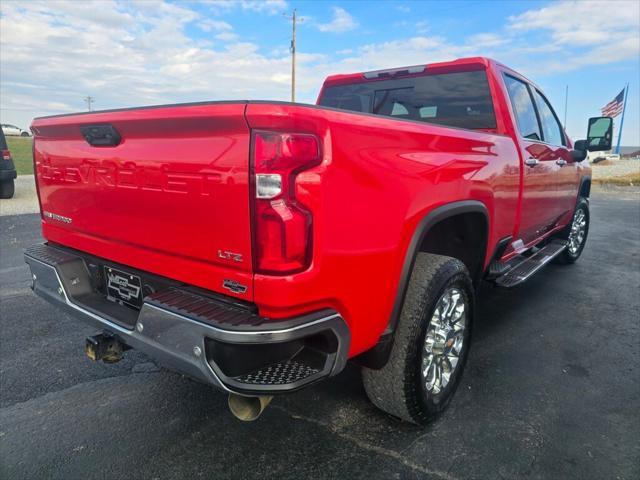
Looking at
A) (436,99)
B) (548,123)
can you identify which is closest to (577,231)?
(548,123)

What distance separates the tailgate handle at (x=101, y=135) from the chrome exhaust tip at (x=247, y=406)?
1.23 m

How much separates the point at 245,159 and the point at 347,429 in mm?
1561

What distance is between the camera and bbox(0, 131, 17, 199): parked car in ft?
33.8

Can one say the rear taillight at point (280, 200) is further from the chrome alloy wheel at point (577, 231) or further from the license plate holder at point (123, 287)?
the chrome alloy wheel at point (577, 231)

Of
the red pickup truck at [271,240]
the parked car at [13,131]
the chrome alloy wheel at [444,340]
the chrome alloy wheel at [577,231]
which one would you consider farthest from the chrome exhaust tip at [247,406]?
the parked car at [13,131]

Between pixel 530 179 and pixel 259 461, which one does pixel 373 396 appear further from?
pixel 530 179

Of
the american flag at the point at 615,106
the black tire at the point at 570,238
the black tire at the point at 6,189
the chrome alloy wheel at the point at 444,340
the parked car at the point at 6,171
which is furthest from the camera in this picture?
the american flag at the point at 615,106

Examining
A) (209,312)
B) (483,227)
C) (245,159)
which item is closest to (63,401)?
(209,312)

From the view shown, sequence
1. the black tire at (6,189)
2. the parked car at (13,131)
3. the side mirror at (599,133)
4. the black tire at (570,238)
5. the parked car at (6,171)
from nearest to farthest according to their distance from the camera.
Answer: the side mirror at (599,133), the black tire at (570,238), the parked car at (6,171), the black tire at (6,189), the parked car at (13,131)

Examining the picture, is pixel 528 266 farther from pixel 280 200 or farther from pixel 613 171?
pixel 613 171

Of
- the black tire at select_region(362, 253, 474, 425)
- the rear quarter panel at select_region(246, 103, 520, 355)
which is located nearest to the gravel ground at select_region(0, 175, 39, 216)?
the black tire at select_region(362, 253, 474, 425)

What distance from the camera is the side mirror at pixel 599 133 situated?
5.08 m

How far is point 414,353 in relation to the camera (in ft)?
7.42

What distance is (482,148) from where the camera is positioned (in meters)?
2.75
